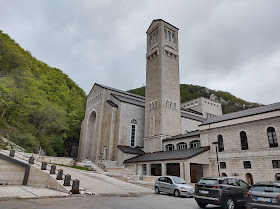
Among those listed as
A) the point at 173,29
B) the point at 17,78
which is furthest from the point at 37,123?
the point at 173,29

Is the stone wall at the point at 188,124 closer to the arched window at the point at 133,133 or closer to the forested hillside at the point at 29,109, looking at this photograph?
the arched window at the point at 133,133

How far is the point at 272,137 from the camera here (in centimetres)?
1820

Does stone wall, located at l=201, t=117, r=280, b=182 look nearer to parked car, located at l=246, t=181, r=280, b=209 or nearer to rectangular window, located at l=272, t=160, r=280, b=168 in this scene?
rectangular window, located at l=272, t=160, r=280, b=168

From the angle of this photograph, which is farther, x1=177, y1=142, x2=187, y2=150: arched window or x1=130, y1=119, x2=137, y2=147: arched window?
x1=130, y1=119, x2=137, y2=147: arched window

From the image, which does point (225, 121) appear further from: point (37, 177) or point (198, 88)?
point (198, 88)

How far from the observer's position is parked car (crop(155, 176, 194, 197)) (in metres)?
13.1

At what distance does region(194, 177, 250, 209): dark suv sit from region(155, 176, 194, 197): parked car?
167 inches

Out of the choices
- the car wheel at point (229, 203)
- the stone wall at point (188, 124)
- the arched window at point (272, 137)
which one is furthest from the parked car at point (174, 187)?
the stone wall at point (188, 124)

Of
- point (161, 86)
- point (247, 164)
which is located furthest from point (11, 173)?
point (161, 86)

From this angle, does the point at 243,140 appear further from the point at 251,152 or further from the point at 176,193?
the point at 176,193

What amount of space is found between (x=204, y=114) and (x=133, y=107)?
96.0 ft

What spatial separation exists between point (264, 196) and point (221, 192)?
196 centimetres

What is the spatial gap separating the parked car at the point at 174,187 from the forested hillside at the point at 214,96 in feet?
240

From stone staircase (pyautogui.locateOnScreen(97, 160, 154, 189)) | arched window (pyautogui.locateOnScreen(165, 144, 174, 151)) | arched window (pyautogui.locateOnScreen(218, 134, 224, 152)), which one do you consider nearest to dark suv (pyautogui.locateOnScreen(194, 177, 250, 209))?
stone staircase (pyautogui.locateOnScreen(97, 160, 154, 189))
